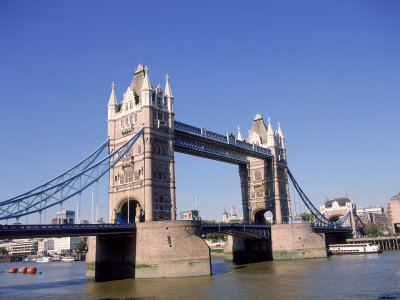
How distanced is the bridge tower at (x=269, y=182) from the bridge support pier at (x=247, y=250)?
5.18 m

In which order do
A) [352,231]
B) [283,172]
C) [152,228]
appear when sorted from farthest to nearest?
[352,231] < [283,172] < [152,228]

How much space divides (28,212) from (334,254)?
6153 centimetres

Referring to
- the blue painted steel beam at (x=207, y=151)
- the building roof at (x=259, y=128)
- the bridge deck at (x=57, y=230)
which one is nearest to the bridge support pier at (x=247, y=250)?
the blue painted steel beam at (x=207, y=151)

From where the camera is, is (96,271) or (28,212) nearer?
(28,212)

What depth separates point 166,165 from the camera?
5500cm

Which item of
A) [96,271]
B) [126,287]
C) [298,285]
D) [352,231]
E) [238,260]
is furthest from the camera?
[352,231]

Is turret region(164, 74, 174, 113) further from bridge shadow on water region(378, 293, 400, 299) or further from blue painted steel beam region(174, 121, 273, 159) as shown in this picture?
bridge shadow on water region(378, 293, 400, 299)

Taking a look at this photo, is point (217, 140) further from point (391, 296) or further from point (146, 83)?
point (391, 296)

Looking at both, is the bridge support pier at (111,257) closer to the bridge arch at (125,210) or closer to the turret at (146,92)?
the bridge arch at (125,210)

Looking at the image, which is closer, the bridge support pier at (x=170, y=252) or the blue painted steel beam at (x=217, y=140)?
the bridge support pier at (x=170, y=252)

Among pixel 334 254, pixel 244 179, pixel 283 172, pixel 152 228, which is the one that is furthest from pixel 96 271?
pixel 334 254

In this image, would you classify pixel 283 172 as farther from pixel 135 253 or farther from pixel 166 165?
pixel 135 253

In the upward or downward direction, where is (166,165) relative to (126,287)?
upward

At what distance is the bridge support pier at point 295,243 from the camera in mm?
67375
